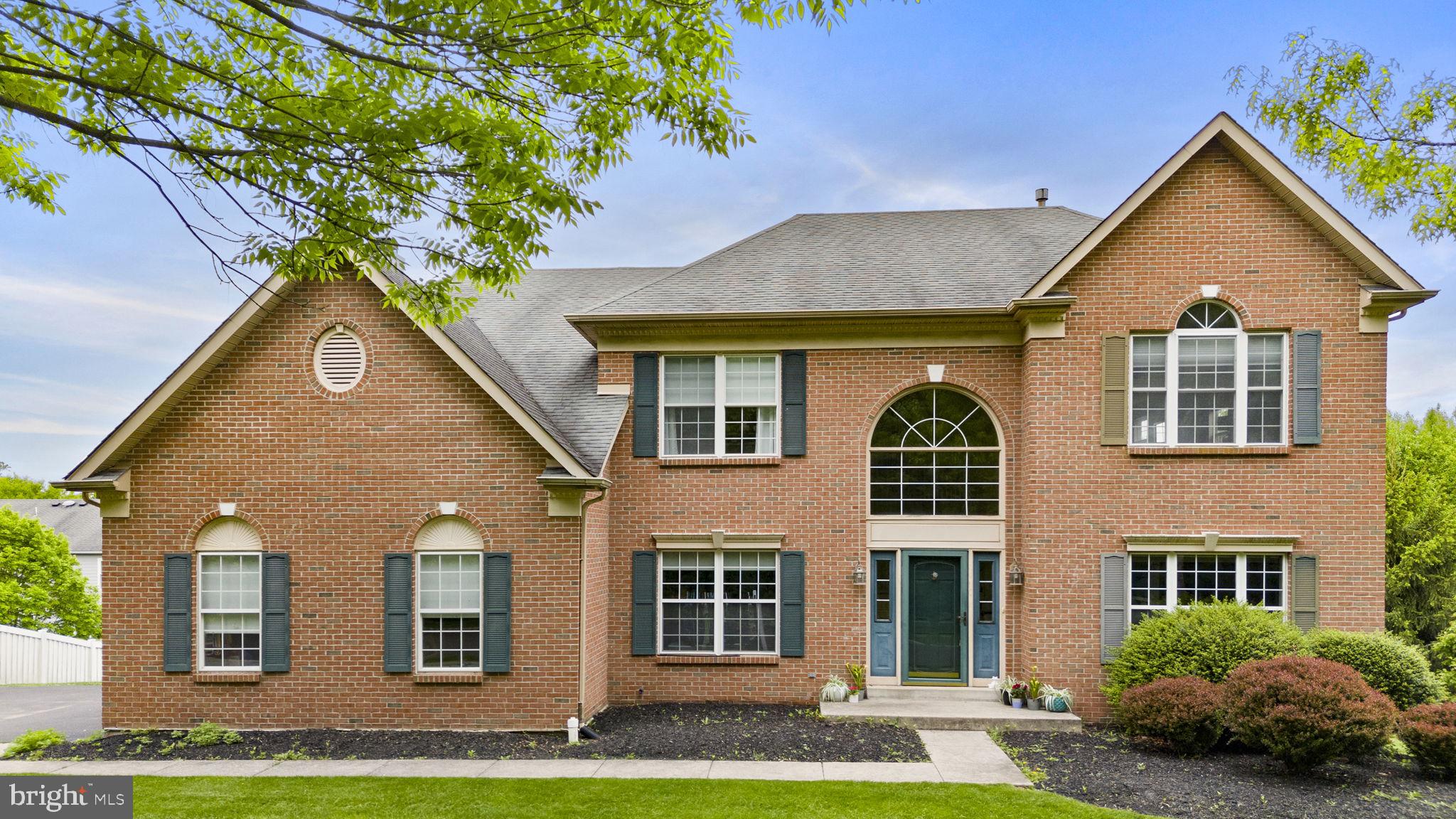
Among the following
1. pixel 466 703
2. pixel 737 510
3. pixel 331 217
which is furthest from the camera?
pixel 737 510

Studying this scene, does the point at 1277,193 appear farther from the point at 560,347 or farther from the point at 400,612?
the point at 400,612

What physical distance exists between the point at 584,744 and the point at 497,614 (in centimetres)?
212

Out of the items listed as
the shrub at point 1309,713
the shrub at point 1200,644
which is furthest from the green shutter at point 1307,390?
the shrub at point 1309,713

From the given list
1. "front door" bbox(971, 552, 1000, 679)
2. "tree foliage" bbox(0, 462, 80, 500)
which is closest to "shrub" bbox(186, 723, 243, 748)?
"front door" bbox(971, 552, 1000, 679)

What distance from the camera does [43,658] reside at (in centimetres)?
2078

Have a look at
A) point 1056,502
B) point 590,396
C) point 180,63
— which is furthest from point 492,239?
point 1056,502

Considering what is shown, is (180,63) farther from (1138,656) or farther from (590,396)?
(1138,656)

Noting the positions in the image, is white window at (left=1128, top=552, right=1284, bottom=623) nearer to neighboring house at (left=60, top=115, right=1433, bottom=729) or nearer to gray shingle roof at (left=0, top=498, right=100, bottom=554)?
neighboring house at (left=60, top=115, right=1433, bottom=729)

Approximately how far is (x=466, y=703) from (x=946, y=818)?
6.63m

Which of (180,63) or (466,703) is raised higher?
(180,63)

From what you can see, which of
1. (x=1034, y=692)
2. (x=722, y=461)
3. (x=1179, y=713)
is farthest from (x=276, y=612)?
(x=1179, y=713)

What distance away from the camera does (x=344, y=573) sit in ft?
38.0

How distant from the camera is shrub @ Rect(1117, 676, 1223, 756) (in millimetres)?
10039

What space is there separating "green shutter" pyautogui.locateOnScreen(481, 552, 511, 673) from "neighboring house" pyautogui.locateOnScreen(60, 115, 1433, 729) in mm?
39
